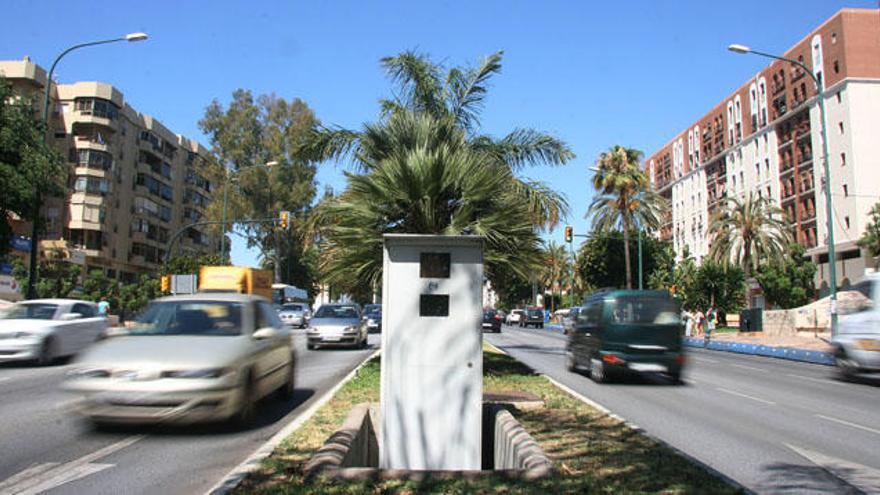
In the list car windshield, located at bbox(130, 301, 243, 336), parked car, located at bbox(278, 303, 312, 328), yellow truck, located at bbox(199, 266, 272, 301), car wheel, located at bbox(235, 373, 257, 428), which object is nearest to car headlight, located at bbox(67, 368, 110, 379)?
car windshield, located at bbox(130, 301, 243, 336)

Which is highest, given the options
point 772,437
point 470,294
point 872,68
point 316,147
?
point 872,68

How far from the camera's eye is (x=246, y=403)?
8062mm

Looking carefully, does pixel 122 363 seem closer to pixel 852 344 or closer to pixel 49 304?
pixel 49 304

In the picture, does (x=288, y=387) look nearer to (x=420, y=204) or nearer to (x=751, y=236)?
(x=420, y=204)

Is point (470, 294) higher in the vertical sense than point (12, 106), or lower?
lower

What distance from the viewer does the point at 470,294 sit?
6.32 metres

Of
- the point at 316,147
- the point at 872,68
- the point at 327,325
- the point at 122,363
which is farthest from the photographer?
the point at 872,68

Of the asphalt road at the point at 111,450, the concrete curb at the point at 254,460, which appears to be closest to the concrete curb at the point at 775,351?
the concrete curb at the point at 254,460

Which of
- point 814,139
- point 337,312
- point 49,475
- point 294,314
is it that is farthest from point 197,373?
point 814,139

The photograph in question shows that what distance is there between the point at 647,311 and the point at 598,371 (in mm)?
1606

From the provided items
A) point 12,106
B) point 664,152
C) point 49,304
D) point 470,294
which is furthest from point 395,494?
point 664,152

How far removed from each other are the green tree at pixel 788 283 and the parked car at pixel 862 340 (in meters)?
36.6

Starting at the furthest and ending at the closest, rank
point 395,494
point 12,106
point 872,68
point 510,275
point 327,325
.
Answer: point 872,68, point 12,106, point 327,325, point 510,275, point 395,494

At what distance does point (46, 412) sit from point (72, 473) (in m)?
3.72
